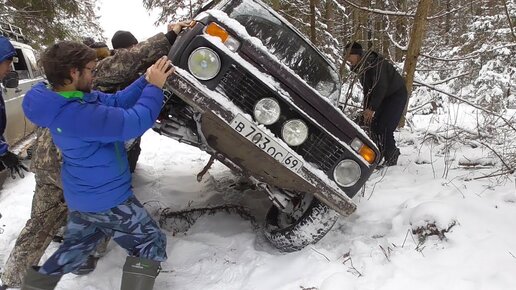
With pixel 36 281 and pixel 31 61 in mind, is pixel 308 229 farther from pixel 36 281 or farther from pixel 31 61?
pixel 31 61

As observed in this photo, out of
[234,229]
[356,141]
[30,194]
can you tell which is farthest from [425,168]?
[30,194]

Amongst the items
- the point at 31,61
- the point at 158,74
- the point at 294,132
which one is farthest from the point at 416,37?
the point at 31,61

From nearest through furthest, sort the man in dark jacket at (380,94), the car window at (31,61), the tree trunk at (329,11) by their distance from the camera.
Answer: the man in dark jacket at (380,94) → the car window at (31,61) → the tree trunk at (329,11)

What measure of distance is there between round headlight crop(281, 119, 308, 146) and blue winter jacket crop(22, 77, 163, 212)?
0.98m

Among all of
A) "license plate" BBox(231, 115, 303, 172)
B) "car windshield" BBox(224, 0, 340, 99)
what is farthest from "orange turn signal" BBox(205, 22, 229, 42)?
"car windshield" BBox(224, 0, 340, 99)

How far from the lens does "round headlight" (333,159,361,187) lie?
3.32 m

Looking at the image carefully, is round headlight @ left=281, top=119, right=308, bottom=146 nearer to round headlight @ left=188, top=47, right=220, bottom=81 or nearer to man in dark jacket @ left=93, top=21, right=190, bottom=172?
round headlight @ left=188, top=47, right=220, bottom=81

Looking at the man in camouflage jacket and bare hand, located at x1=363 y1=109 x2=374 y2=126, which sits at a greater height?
bare hand, located at x1=363 y1=109 x2=374 y2=126

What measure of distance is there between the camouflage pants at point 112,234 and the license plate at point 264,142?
87 cm

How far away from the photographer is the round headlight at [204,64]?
10.3ft

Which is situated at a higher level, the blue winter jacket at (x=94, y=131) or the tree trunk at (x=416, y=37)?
the tree trunk at (x=416, y=37)

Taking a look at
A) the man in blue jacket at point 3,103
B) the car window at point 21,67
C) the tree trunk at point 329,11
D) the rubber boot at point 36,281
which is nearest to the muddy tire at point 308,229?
the rubber boot at point 36,281

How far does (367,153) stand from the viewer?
336 cm

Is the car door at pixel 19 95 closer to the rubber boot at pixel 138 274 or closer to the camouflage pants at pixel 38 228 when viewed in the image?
the camouflage pants at pixel 38 228
